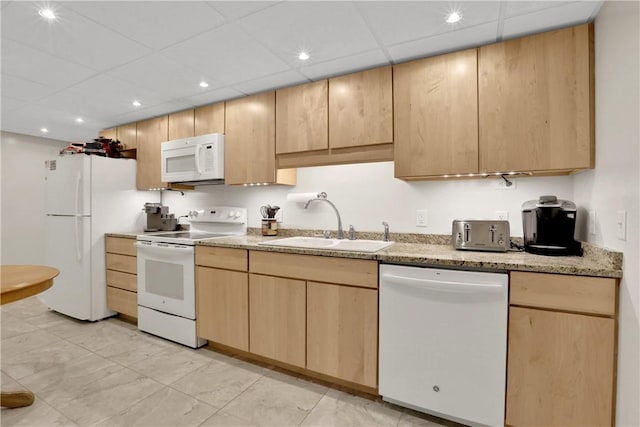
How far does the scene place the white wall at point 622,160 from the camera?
45.1 inches

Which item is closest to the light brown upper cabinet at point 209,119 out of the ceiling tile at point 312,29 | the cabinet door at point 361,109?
the ceiling tile at point 312,29

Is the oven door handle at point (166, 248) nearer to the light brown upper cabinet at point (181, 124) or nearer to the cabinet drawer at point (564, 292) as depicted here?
the light brown upper cabinet at point (181, 124)

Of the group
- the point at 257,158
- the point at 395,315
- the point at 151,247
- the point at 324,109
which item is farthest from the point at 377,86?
the point at 151,247

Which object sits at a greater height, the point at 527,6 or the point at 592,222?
the point at 527,6

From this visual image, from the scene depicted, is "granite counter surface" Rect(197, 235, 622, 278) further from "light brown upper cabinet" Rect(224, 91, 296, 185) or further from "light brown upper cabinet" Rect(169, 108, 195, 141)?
"light brown upper cabinet" Rect(169, 108, 195, 141)

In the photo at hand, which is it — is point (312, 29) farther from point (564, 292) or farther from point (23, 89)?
point (23, 89)

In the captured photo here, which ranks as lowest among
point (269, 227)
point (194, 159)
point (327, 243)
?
point (327, 243)

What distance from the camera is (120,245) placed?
302cm

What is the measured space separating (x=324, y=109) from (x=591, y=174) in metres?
1.64

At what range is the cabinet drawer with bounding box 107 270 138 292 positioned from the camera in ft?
9.56

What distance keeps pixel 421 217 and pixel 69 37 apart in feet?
8.22

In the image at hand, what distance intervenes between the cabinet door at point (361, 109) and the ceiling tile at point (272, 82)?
0.92ft

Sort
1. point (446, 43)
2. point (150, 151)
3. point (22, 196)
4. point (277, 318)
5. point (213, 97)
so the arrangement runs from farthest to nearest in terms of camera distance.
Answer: point (22, 196)
point (150, 151)
point (213, 97)
point (277, 318)
point (446, 43)

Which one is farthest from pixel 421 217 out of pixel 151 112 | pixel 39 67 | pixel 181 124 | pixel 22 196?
pixel 22 196
